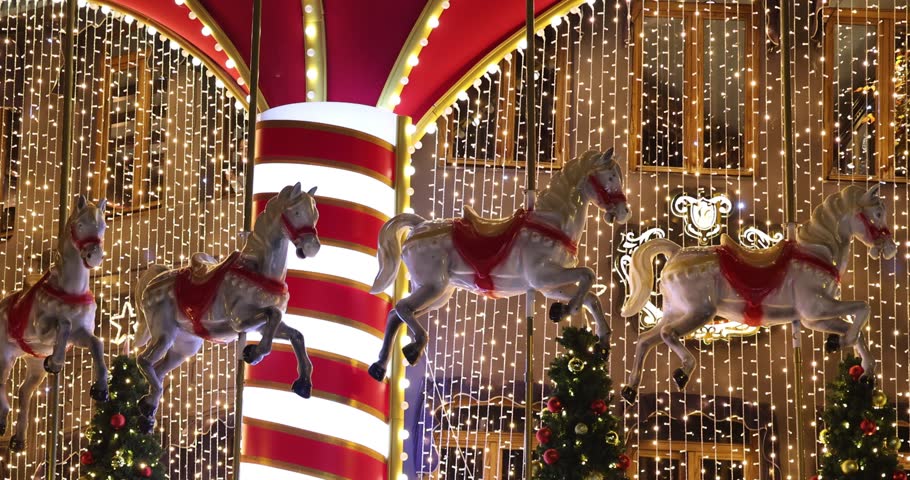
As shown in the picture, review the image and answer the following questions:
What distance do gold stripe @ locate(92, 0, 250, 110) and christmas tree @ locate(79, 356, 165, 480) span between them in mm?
1670

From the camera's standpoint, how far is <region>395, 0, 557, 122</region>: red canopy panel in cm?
676

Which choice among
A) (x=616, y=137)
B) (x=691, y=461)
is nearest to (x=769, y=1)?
(x=616, y=137)

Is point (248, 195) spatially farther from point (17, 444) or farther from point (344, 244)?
point (17, 444)

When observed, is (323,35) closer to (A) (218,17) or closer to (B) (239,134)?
(A) (218,17)

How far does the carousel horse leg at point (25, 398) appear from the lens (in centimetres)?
612

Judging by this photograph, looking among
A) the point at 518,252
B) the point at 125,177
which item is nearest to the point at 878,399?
the point at 518,252

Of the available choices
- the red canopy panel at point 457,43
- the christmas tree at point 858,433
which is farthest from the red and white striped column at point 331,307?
the christmas tree at point 858,433

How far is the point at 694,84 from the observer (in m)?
10.2

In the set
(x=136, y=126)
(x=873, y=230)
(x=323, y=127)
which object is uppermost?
(x=136, y=126)

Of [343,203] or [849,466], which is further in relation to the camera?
[343,203]

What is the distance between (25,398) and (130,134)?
187 inches

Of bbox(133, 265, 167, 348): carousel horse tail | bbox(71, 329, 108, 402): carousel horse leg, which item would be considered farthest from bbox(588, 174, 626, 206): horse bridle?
bbox(71, 329, 108, 402): carousel horse leg

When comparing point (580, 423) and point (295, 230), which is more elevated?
point (295, 230)

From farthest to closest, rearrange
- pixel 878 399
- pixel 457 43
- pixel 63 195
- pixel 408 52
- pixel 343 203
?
pixel 457 43 → pixel 408 52 → pixel 343 203 → pixel 63 195 → pixel 878 399
